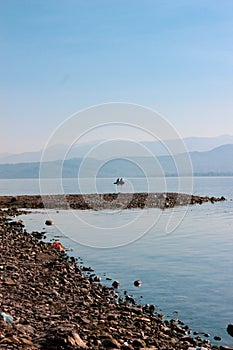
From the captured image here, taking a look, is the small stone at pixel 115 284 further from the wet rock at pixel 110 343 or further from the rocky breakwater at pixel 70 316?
the wet rock at pixel 110 343

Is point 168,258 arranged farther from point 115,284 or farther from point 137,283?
point 115,284

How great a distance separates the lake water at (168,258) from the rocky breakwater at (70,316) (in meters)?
1.32

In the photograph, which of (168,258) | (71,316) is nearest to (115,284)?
(71,316)

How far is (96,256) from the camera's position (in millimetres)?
29797

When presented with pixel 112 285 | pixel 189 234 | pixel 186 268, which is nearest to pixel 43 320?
pixel 112 285

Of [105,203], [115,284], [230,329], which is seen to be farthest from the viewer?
[105,203]

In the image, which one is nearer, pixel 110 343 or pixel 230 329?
pixel 110 343

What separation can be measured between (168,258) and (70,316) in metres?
14.3

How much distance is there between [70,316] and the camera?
14.9m

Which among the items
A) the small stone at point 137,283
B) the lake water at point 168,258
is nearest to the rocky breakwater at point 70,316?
the lake water at point 168,258

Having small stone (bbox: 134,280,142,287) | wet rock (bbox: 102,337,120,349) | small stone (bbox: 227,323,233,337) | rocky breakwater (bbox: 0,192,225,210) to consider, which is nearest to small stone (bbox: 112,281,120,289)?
small stone (bbox: 134,280,142,287)

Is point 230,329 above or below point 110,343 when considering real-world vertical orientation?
below

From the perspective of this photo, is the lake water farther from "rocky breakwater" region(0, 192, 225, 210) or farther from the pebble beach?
"rocky breakwater" region(0, 192, 225, 210)

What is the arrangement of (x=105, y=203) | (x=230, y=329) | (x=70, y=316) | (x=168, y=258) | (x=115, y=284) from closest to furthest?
1. (x=70, y=316)
2. (x=230, y=329)
3. (x=115, y=284)
4. (x=168, y=258)
5. (x=105, y=203)
